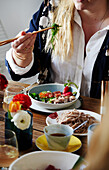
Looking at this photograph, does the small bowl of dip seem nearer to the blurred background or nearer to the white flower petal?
the white flower petal

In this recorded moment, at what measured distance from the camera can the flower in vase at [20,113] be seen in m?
0.82

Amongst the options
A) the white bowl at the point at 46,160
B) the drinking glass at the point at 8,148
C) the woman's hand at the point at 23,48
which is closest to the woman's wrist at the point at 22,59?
the woman's hand at the point at 23,48

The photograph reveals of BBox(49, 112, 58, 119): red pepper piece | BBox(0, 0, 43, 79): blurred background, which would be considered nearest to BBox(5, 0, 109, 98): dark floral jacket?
BBox(49, 112, 58, 119): red pepper piece

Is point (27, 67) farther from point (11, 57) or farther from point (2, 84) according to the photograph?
point (2, 84)

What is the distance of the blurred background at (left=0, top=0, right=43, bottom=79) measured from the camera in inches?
129

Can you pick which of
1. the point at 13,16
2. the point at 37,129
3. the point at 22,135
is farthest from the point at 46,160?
the point at 13,16

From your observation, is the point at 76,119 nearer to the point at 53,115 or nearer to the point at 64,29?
the point at 53,115

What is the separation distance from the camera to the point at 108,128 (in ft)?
0.50

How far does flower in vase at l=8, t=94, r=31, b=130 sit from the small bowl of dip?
0.29 feet

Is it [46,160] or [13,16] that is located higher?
[13,16]

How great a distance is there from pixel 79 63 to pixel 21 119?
3.31 feet

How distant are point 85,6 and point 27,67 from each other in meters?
0.58

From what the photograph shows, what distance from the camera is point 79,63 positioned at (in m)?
1.74

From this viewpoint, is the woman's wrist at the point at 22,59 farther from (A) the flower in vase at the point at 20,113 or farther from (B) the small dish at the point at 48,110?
(A) the flower in vase at the point at 20,113
